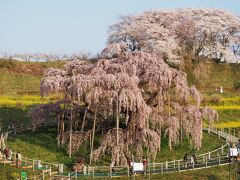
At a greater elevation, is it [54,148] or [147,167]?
[54,148]

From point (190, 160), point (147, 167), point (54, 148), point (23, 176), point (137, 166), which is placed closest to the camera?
point (23, 176)

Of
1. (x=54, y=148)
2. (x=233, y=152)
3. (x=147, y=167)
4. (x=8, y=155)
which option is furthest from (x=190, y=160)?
(x=8, y=155)

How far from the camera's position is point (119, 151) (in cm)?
4794

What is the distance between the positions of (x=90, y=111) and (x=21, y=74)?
4381cm

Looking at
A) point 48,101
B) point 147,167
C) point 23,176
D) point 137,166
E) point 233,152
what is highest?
point 48,101

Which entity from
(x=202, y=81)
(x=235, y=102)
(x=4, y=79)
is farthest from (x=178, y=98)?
(x=4, y=79)

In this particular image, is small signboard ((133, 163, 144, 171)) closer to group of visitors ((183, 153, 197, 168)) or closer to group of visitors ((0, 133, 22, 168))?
group of visitors ((183, 153, 197, 168))

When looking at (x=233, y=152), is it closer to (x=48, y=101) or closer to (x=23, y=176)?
(x=23, y=176)

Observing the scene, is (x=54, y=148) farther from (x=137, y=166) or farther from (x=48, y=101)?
(x=48, y=101)

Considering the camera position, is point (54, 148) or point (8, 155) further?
point (54, 148)

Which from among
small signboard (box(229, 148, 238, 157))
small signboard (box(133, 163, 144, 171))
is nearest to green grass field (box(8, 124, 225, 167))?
small signboard (box(133, 163, 144, 171))

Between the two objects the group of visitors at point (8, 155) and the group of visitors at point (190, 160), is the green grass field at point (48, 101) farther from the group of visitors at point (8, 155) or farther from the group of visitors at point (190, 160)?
the group of visitors at point (190, 160)

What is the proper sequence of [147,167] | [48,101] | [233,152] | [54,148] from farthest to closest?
[48,101] → [54,148] → [147,167] → [233,152]

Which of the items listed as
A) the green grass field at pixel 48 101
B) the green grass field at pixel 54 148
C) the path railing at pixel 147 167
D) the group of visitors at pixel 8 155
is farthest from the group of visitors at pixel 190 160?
the group of visitors at pixel 8 155
